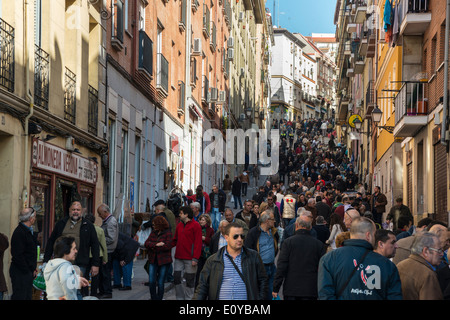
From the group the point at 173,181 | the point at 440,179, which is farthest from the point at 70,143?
the point at 173,181

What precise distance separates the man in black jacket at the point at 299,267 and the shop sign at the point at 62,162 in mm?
6868

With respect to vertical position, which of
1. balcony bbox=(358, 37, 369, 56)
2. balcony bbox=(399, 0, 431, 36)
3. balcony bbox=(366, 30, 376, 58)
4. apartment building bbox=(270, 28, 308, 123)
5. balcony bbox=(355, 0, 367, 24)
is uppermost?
apartment building bbox=(270, 28, 308, 123)

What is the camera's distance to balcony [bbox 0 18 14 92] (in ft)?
46.6

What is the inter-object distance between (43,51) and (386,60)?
20.0 meters

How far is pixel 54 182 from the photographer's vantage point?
56.3 feet

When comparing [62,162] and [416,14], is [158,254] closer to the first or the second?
[62,162]

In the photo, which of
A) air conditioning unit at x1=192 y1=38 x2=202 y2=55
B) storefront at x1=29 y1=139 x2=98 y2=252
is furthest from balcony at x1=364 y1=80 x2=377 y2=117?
storefront at x1=29 y1=139 x2=98 y2=252

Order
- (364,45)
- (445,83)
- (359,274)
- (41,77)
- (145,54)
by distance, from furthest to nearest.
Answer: (364,45) → (145,54) → (445,83) → (41,77) → (359,274)

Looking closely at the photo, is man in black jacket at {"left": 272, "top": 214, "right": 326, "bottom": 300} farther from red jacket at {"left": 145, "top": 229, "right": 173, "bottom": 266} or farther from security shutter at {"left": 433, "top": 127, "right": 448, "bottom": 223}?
security shutter at {"left": 433, "top": 127, "right": 448, "bottom": 223}

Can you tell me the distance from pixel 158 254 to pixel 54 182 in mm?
3833

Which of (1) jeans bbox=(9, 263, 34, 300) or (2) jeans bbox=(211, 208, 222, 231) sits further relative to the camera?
(2) jeans bbox=(211, 208, 222, 231)

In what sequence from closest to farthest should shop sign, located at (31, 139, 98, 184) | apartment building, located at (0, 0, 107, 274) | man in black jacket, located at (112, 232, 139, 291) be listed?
apartment building, located at (0, 0, 107, 274) < shop sign, located at (31, 139, 98, 184) < man in black jacket, located at (112, 232, 139, 291)

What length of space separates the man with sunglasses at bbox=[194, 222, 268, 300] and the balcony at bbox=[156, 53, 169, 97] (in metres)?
19.5

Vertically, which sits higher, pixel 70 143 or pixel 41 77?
pixel 41 77
